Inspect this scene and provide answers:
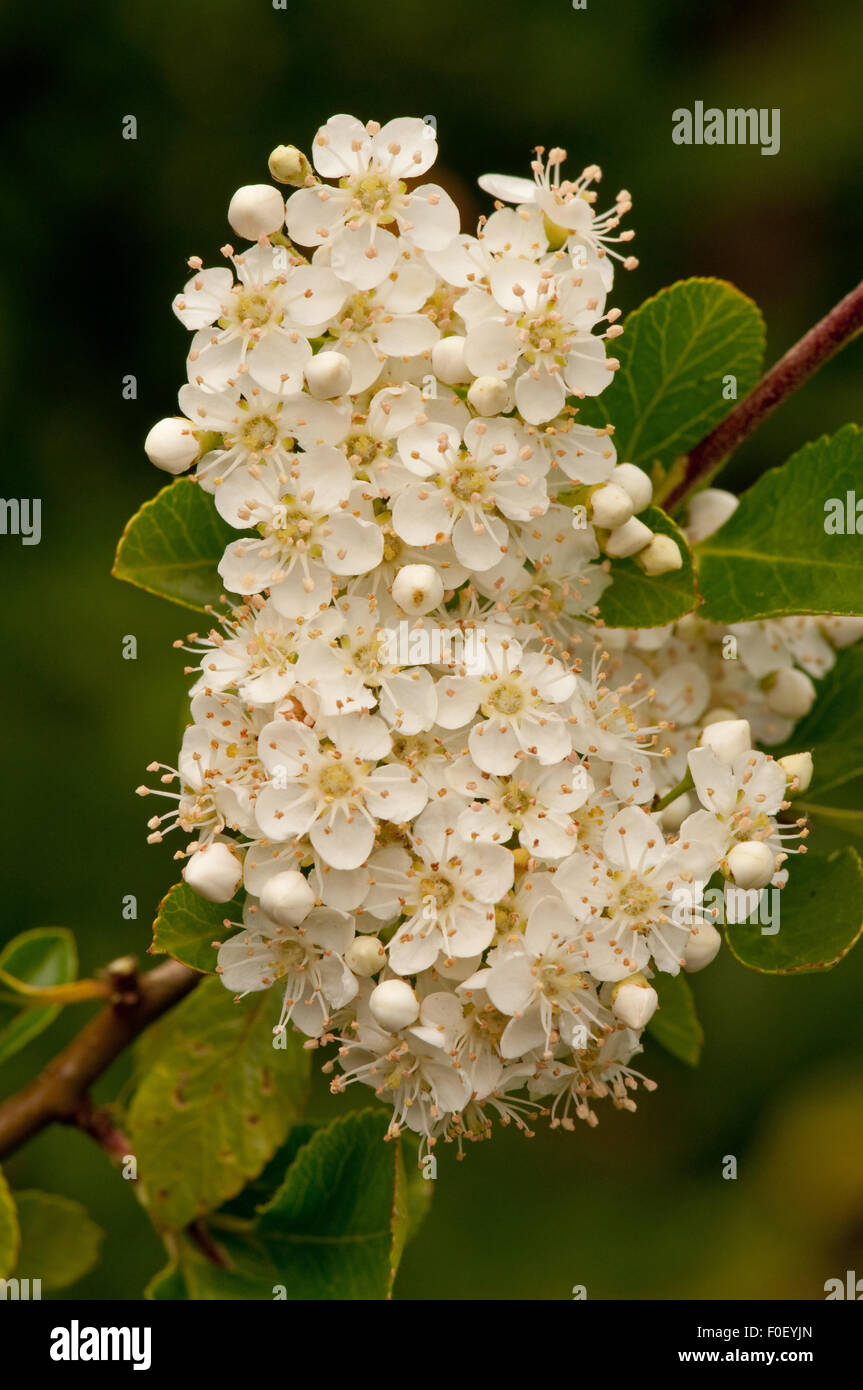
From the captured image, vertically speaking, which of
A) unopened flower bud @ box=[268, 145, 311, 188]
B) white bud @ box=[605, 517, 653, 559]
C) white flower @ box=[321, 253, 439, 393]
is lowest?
white bud @ box=[605, 517, 653, 559]

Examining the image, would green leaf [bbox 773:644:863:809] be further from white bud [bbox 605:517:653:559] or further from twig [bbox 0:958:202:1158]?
twig [bbox 0:958:202:1158]

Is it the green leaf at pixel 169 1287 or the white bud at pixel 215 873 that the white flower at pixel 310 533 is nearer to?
the white bud at pixel 215 873

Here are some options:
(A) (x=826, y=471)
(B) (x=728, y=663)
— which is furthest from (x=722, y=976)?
(A) (x=826, y=471)

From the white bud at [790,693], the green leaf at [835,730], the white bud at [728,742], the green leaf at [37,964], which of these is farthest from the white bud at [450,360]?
the green leaf at [37,964]

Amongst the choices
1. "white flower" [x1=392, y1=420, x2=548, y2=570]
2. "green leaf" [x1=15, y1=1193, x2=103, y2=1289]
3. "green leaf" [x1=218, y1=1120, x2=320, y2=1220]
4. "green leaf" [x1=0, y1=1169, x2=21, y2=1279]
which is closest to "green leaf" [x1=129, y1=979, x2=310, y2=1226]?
"green leaf" [x1=218, y1=1120, x2=320, y2=1220]

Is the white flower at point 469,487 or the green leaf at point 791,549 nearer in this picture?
the white flower at point 469,487

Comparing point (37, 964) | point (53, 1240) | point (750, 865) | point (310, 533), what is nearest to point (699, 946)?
point (750, 865)
